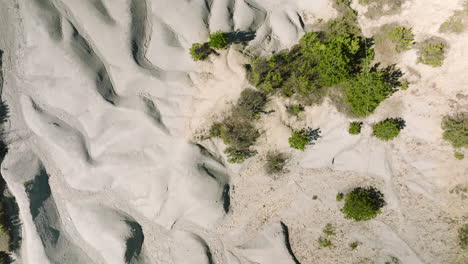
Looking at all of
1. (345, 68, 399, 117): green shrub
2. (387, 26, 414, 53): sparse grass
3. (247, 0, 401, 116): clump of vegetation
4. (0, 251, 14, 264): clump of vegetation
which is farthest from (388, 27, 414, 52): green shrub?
(0, 251, 14, 264): clump of vegetation

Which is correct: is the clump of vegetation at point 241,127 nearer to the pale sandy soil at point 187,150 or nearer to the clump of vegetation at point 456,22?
the pale sandy soil at point 187,150

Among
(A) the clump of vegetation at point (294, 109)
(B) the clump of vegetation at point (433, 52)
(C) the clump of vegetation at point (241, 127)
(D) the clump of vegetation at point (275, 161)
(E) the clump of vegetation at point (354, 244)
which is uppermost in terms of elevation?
(B) the clump of vegetation at point (433, 52)

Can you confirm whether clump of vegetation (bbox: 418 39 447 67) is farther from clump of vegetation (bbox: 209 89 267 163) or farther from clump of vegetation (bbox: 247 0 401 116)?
clump of vegetation (bbox: 209 89 267 163)

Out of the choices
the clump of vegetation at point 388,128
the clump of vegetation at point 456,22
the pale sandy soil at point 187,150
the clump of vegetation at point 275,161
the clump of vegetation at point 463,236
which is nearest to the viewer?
the clump of vegetation at point 456,22

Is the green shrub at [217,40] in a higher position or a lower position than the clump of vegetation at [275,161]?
higher

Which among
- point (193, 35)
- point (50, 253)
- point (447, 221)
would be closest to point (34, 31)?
point (193, 35)

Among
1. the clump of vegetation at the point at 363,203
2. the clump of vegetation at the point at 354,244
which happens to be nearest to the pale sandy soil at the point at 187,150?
the clump of vegetation at the point at 354,244

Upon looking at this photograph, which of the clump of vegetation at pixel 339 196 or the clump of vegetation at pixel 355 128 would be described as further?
the clump of vegetation at pixel 339 196
